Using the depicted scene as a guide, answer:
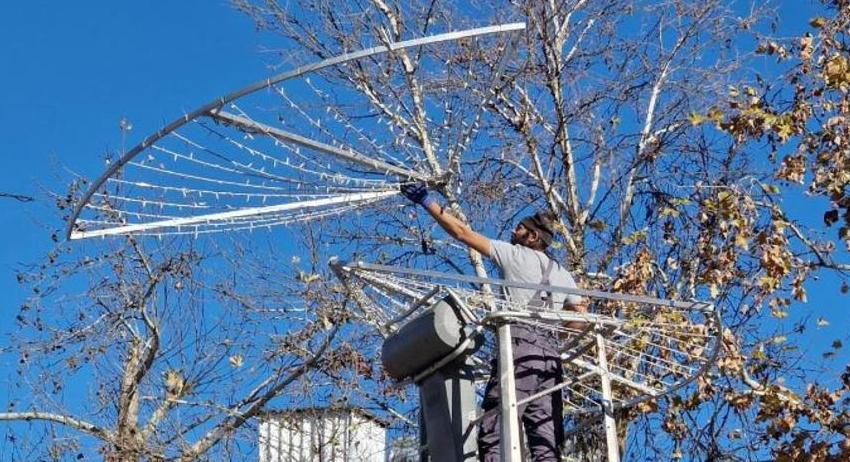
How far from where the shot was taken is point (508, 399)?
6809 mm

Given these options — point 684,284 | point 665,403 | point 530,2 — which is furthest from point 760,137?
point 530,2

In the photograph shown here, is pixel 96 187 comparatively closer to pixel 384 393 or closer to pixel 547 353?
pixel 547 353

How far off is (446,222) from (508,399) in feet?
3.84

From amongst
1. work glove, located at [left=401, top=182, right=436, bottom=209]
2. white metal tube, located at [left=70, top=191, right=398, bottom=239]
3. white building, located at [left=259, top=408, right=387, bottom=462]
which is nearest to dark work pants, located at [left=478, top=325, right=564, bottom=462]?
work glove, located at [left=401, top=182, right=436, bottom=209]

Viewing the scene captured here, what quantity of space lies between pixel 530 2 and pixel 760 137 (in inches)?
135

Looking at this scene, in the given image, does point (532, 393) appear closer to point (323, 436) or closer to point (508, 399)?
point (508, 399)

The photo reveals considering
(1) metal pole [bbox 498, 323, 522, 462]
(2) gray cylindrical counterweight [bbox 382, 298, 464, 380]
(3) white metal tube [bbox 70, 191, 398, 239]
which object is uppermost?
(3) white metal tube [bbox 70, 191, 398, 239]

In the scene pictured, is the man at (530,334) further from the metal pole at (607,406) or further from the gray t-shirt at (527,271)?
the metal pole at (607,406)

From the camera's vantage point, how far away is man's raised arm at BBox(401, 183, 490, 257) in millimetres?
7547

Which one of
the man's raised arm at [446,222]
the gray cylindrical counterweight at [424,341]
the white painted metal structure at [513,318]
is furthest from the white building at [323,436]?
the gray cylindrical counterweight at [424,341]

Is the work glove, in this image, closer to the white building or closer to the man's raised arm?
the man's raised arm

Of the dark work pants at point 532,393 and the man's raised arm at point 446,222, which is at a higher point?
the man's raised arm at point 446,222

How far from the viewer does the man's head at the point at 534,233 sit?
7934mm

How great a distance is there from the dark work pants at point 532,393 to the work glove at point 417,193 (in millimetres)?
919
